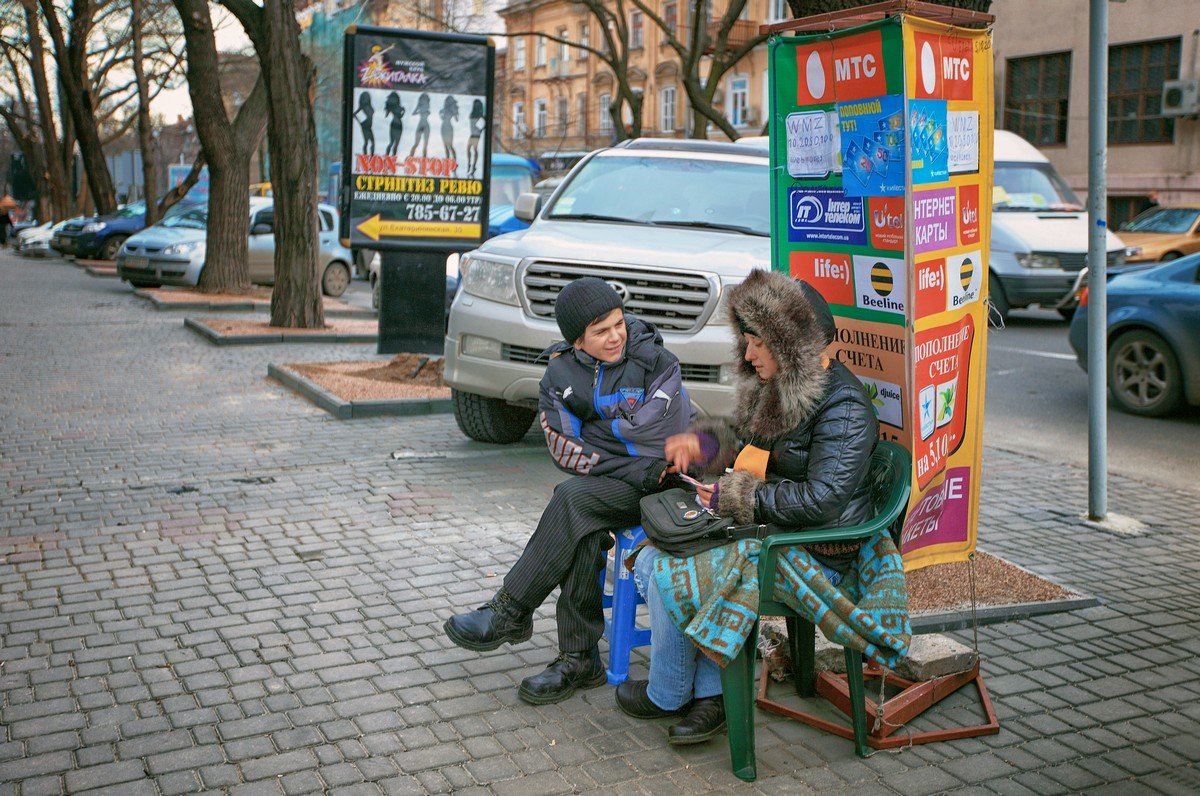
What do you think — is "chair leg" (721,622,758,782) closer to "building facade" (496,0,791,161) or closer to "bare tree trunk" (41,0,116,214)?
"bare tree trunk" (41,0,116,214)

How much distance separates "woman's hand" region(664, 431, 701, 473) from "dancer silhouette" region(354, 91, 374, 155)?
Answer: 8.72 meters

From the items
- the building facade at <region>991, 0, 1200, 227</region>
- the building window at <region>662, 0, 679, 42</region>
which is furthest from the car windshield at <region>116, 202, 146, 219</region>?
the building window at <region>662, 0, 679, 42</region>

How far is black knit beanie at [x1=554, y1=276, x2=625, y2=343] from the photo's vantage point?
169 inches

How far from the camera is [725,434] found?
13.7 feet

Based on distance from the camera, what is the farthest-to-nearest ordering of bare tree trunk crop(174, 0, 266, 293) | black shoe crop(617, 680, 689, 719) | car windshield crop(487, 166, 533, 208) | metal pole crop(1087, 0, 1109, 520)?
car windshield crop(487, 166, 533, 208)
bare tree trunk crop(174, 0, 266, 293)
metal pole crop(1087, 0, 1109, 520)
black shoe crop(617, 680, 689, 719)

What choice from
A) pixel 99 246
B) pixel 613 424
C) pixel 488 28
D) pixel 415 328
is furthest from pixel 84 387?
pixel 488 28

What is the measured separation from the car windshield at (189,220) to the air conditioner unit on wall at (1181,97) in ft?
76.1

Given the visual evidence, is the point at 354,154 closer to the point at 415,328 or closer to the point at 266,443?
the point at 415,328

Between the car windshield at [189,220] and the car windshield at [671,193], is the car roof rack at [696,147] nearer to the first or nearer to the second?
the car windshield at [671,193]

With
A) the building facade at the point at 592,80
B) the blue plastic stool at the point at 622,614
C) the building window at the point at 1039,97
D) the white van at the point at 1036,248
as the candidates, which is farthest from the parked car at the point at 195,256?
the building facade at the point at 592,80

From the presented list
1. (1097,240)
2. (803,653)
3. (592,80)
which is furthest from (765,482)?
(592,80)

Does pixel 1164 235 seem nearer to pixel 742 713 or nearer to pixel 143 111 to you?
pixel 742 713

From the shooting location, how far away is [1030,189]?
60.6ft

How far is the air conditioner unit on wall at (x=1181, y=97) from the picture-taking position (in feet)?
100
